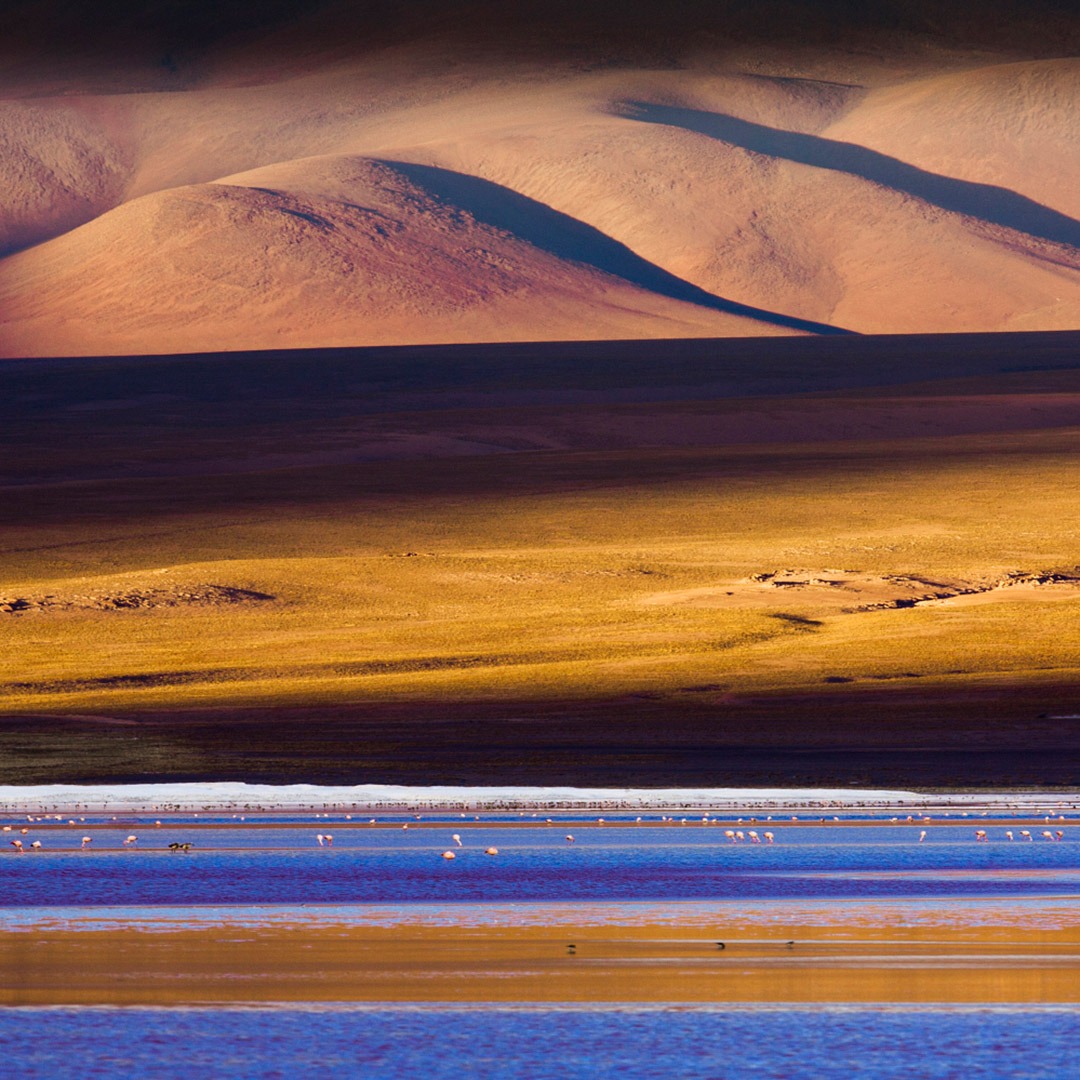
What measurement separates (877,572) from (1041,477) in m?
26.6

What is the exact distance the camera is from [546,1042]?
1066 centimetres

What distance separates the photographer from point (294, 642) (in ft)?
153

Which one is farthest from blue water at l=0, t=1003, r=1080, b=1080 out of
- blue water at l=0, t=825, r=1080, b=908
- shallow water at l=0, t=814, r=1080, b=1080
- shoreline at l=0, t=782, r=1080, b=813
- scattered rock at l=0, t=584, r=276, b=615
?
scattered rock at l=0, t=584, r=276, b=615

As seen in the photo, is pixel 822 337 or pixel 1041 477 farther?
pixel 822 337

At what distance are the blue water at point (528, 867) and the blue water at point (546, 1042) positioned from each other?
191 inches

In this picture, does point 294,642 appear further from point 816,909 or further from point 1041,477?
point 1041,477

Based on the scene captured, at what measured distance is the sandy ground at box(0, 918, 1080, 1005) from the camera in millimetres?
12086

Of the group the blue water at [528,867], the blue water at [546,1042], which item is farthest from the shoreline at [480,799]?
the blue water at [546,1042]

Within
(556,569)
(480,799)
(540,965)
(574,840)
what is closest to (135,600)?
(556,569)

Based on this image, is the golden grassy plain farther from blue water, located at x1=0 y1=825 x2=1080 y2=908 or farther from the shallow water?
the shallow water

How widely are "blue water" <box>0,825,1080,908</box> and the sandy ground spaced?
187cm

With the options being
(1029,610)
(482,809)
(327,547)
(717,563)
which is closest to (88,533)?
(327,547)

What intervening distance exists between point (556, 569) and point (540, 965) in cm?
4579

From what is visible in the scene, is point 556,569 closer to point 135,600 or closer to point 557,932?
point 135,600
